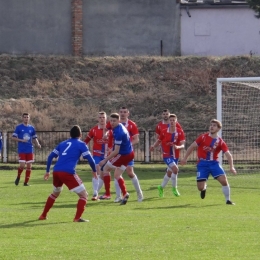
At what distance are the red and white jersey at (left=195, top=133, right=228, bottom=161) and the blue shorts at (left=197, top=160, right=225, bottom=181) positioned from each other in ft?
0.36

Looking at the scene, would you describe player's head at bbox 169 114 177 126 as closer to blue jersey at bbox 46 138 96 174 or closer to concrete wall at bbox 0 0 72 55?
blue jersey at bbox 46 138 96 174

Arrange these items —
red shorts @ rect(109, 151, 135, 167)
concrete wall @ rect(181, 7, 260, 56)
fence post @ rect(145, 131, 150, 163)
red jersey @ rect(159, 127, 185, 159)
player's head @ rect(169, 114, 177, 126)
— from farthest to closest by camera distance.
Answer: concrete wall @ rect(181, 7, 260, 56)
fence post @ rect(145, 131, 150, 163)
red jersey @ rect(159, 127, 185, 159)
player's head @ rect(169, 114, 177, 126)
red shorts @ rect(109, 151, 135, 167)

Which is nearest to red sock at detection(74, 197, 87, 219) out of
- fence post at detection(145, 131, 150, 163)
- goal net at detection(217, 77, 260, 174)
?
goal net at detection(217, 77, 260, 174)

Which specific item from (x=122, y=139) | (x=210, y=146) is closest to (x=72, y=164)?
(x=122, y=139)

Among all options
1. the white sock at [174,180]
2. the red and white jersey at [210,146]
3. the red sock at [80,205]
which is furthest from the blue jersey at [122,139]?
the red sock at [80,205]

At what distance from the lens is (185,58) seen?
4578 centimetres

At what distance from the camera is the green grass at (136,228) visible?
10562 mm

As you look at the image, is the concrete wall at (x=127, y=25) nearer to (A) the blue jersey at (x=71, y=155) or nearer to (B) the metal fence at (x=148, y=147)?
(B) the metal fence at (x=148, y=147)

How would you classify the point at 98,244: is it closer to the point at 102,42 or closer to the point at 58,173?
the point at 58,173

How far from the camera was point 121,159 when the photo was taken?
16797 mm

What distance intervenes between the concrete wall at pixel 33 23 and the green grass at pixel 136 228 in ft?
91.0

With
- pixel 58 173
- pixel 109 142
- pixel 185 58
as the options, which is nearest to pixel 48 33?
pixel 185 58

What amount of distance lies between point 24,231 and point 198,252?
3.40 metres

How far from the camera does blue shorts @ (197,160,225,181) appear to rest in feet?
55.3
